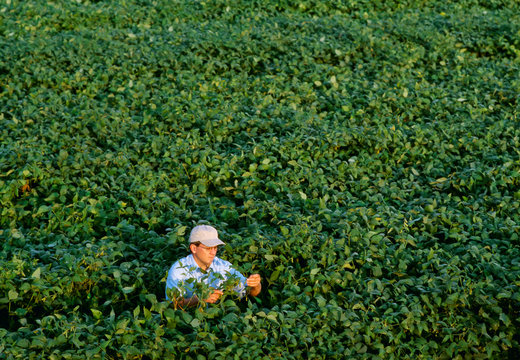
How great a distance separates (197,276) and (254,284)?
0.44 meters

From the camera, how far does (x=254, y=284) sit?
4883mm

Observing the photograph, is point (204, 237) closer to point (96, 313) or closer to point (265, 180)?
point (96, 313)

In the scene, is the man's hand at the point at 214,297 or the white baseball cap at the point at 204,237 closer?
the man's hand at the point at 214,297

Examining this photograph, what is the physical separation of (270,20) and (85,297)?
6.98m

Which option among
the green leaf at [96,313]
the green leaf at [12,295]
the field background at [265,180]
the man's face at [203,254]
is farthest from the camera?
the man's face at [203,254]

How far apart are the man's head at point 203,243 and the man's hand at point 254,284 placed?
1.09 ft

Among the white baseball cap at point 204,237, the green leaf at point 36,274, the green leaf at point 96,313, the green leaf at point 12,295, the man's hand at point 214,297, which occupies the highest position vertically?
the white baseball cap at point 204,237

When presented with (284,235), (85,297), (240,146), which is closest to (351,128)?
(240,146)

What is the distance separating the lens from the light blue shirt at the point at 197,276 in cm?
465

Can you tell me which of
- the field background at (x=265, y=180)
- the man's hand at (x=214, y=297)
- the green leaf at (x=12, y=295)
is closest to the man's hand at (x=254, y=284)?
the field background at (x=265, y=180)

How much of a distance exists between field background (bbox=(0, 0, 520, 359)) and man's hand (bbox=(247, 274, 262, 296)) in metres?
0.12

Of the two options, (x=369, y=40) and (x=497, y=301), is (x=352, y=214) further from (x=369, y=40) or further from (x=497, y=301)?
(x=369, y=40)

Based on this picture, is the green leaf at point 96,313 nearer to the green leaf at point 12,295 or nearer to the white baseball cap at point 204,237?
the green leaf at point 12,295

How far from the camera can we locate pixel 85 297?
502cm
